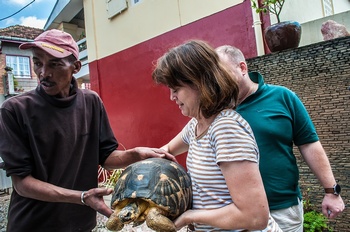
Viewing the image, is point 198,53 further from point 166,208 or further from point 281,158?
point 281,158

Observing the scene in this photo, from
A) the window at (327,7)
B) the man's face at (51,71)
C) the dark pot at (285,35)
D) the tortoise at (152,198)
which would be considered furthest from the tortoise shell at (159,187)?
the window at (327,7)

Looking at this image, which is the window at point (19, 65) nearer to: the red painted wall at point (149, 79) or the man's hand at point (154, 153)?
the red painted wall at point (149, 79)

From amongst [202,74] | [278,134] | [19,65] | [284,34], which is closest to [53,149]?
[202,74]

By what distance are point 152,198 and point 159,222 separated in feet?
0.33

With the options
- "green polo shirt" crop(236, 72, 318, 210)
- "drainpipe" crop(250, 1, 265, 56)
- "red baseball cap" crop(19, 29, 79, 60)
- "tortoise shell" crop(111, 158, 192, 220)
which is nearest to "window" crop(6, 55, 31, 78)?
"drainpipe" crop(250, 1, 265, 56)

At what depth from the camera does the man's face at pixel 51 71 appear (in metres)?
1.81

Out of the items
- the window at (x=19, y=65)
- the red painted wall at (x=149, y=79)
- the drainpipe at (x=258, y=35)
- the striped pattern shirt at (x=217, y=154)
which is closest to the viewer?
the striped pattern shirt at (x=217, y=154)

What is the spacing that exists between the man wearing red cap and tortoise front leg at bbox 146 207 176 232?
473 mm

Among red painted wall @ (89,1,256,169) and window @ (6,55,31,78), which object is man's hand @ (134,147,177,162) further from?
window @ (6,55,31,78)

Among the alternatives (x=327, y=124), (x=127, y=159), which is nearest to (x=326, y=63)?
(x=327, y=124)

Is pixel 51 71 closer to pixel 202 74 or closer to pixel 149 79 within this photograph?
pixel 202 74

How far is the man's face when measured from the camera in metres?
1.81

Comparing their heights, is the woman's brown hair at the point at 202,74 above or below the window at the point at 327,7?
below

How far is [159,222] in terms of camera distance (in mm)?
1100
